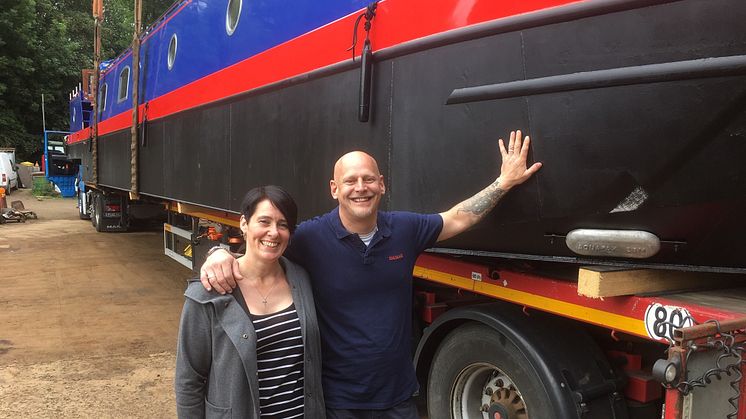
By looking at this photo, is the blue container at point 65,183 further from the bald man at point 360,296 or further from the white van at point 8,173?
the bald man at point 360,296

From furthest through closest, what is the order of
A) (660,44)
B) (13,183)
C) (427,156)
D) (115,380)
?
1. (13,183)
2. (115,380)
3. (427,156)
4. (660,44)

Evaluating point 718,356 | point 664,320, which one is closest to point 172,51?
point 664,320

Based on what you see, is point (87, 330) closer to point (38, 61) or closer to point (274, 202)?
point (274, 202)

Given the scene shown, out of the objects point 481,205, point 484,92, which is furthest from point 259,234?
point 484,92

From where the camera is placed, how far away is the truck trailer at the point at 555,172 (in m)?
1.71

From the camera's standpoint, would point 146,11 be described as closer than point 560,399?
No

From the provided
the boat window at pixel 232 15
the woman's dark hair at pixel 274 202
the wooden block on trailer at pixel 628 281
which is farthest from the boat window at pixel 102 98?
the wooden block on trailer at pixel 628 281

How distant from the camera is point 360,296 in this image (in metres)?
1.92

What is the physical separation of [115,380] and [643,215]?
12.4 ft

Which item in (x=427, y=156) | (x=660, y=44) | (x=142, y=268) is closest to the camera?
(x=660, y=44)

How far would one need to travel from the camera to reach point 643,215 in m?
1.89

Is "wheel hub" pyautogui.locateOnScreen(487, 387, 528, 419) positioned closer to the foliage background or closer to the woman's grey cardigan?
the woman's grey cardigan

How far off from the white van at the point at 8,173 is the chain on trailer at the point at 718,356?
22941 millimetres

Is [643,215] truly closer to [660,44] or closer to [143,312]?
[660,44]
